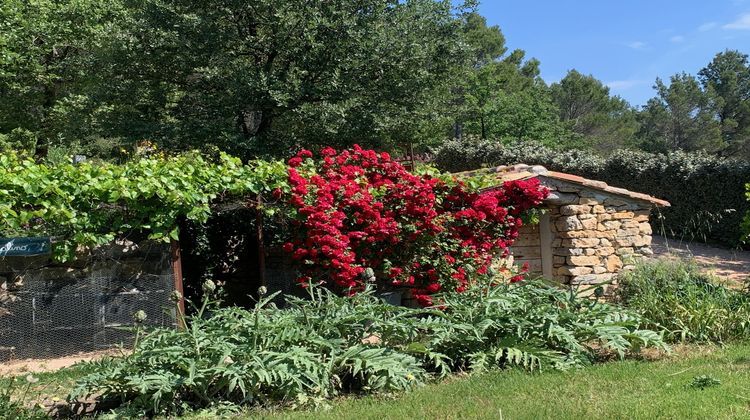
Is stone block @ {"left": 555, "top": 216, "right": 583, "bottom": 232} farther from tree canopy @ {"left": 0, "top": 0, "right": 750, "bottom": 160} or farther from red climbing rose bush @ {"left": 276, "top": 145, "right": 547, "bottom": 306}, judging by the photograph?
tree canopy @ {"left": 0, "top": 0, "right": 750, "bottom": 160}

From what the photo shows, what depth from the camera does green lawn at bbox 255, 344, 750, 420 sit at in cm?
355

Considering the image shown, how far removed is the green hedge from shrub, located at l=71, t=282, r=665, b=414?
651 centimetres

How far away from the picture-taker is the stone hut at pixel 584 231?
25.8 feet

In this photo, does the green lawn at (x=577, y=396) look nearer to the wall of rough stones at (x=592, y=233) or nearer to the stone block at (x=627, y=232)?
the wall of rough stones at (x=592, y=233)

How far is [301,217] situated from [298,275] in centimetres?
65

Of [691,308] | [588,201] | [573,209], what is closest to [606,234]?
[588,201]

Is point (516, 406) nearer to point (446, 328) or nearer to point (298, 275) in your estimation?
point (446, 328)

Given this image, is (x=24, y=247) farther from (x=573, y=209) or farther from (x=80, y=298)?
(x=573, y=209)

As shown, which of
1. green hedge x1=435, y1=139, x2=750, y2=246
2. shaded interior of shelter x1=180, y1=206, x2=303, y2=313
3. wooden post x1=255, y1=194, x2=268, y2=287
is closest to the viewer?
wooden post x1=255, y1=194, x2=268, y2=287

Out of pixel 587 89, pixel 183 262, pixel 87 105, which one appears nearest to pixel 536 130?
pixel 587 89

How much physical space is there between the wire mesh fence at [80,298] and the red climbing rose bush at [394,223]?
1428mm

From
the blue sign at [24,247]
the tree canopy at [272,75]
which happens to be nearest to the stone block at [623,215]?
the tree canopy at [272,75]

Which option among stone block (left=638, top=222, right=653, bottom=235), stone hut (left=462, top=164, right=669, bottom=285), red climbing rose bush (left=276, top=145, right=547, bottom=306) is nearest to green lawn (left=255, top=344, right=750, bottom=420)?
red climbing rose bush (left=276, top=145, right=547, bottom=306)

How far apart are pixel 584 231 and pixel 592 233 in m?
0.14
